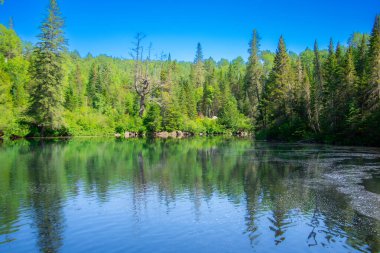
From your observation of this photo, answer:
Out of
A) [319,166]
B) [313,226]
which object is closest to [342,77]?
[319,166]

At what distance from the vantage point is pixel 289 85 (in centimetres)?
6284

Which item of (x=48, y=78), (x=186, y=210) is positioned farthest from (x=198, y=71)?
(x=186, y=210)

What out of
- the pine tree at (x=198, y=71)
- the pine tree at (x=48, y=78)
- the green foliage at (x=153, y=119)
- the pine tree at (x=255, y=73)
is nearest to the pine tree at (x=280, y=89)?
the pine tree at (x=255, y=73)

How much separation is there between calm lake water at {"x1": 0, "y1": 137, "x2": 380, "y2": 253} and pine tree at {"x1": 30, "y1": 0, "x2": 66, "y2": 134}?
33.0m

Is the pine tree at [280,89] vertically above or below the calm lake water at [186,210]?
above

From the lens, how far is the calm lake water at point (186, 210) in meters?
10.5

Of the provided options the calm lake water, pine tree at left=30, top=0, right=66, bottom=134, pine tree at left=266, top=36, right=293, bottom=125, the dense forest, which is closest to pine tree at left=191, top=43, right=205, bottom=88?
the dense forest

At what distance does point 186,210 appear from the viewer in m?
14.1

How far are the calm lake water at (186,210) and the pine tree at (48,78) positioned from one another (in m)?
33.0

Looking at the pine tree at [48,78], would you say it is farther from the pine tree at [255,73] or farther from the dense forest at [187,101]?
the pine tree at [255,73]

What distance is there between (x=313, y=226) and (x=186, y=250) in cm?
479

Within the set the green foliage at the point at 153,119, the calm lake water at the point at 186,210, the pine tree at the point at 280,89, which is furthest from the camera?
the green foliage at the point at 153,119

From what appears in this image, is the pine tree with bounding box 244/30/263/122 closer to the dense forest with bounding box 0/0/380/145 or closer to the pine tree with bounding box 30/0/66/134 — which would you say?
the dense forest with bounding box 0/0/380/145

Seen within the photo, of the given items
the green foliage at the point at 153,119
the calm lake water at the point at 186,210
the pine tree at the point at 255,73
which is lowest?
the calm lake water at the point at 186,210
